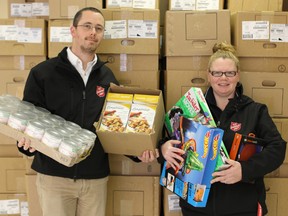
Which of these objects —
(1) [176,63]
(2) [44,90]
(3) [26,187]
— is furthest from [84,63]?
(3) [26,187]

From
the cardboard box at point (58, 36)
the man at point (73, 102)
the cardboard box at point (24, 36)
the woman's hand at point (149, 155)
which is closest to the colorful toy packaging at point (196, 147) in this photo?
the woman's hand at point (149, 155)

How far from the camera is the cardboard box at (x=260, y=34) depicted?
1881 millimetres

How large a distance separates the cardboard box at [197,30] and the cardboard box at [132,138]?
18.1 inches

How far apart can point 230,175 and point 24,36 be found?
1.39 metres

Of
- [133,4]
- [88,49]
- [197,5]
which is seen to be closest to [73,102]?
[88,49]

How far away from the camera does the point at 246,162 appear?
1.50 metres

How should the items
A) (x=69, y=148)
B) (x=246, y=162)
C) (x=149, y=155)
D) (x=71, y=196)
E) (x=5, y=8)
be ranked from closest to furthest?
(x=69, y=148)
(x=246, y=162)
(x=149, y=155)
(x=71, y=196)
(x=5, y=8)

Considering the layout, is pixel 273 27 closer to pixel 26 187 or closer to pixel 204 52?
pixel 204 52

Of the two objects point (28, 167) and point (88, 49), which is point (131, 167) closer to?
point (28, 167)

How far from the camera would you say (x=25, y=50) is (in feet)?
6.55

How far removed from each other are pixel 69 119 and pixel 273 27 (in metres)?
1.21

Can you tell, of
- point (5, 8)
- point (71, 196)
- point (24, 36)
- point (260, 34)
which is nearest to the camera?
point (71, 196)

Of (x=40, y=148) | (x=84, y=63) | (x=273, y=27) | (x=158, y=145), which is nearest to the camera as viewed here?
(x=40, y=148)

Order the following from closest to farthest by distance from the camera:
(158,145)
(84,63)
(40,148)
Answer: (40,148), (158,145), (84,63)
